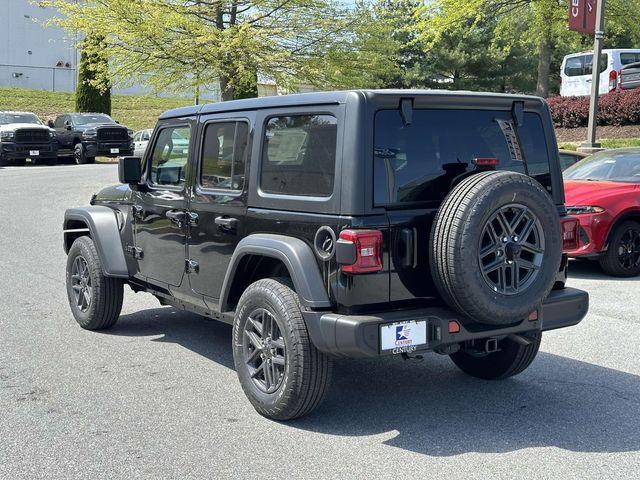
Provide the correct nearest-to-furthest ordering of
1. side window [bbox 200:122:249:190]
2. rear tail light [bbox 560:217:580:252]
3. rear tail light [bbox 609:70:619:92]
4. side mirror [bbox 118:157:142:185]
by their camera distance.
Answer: rear tail light [bbox 560:217:580:252] < side window [bbox 200:122:249:190] < side mirror [bbox 118:157:142:185] < rear tail light [bbox 609:70:619:92]

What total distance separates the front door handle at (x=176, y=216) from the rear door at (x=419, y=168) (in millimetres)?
Result: 1889

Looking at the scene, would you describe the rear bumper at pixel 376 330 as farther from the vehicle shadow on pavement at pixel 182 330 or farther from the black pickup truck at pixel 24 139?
the black pickup truck at pixel 24 139

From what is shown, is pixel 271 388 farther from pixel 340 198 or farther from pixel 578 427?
pixel 578 427

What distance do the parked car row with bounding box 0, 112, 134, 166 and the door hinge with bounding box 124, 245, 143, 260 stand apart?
984 inches

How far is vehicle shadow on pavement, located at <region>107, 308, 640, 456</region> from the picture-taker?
4582 millimetres

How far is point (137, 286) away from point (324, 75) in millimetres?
11853

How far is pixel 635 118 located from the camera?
2270cm

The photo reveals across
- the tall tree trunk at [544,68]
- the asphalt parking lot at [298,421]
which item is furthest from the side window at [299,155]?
the tall tree trunk at [544,68]

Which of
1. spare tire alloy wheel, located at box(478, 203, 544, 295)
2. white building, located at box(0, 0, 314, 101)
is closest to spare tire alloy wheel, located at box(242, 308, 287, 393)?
spare tire alloy wheel, located at box(478, 203, 544, 295)

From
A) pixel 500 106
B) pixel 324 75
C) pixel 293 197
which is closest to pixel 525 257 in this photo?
pixel 500 106

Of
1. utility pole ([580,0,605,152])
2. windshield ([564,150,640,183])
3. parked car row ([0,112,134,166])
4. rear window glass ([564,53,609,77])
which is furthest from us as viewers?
parked car row ([0,112,134,166])

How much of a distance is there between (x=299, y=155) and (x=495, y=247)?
1.29 m

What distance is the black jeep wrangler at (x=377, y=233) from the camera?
4.40 meters

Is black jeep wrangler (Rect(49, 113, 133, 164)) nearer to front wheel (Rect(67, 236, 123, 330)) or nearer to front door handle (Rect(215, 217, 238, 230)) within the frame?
front wheel (Rect(67, 236, 123, 330))
